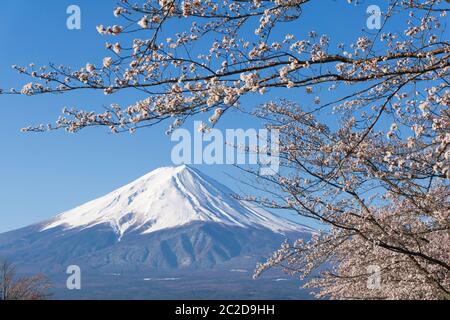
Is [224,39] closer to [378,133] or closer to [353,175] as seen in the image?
[353,175]

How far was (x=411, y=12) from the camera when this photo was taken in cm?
592

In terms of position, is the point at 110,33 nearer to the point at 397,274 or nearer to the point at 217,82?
the point at 217,82

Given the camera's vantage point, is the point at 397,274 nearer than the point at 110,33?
No

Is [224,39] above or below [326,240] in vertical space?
above

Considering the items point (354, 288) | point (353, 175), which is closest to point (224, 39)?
point (353, 175)

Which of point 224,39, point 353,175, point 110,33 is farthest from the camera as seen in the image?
point 353,175

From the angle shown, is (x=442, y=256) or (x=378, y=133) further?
(x=442, y=256)

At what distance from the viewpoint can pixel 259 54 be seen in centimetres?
514

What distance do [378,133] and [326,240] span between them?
68.6 inches

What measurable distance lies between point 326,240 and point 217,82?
14.6ft
